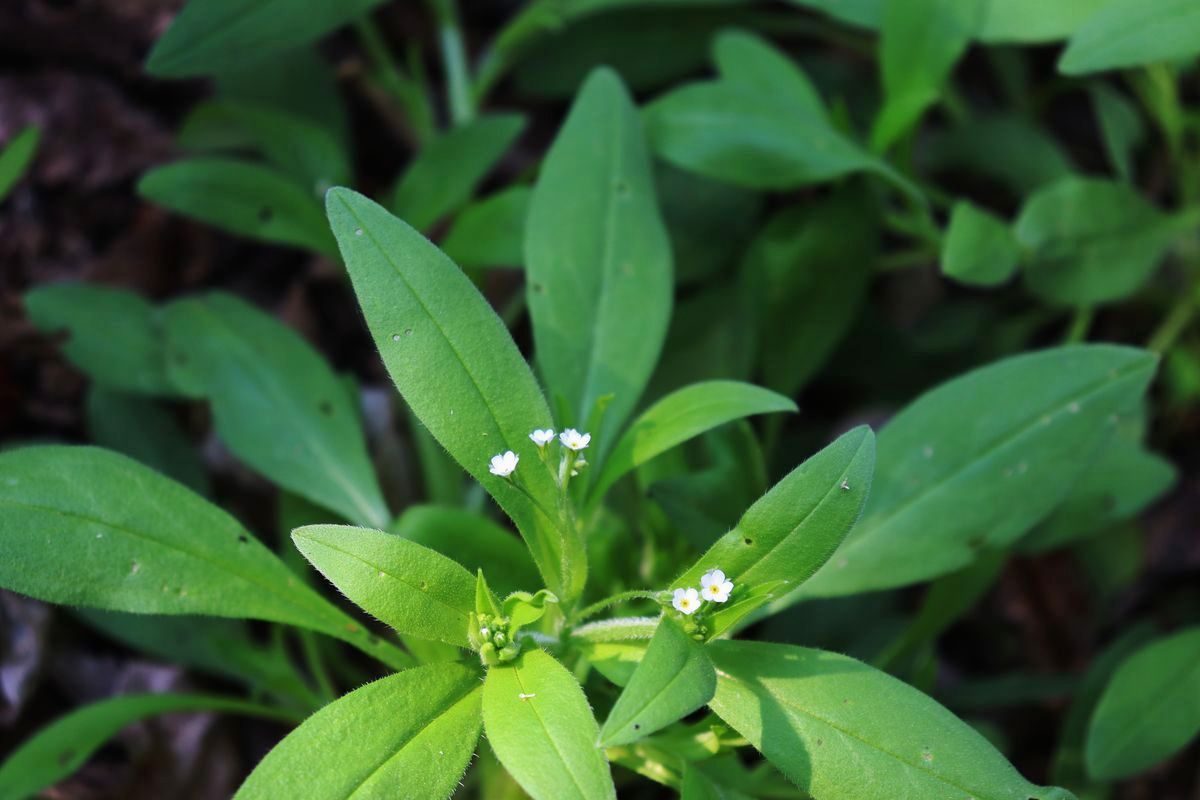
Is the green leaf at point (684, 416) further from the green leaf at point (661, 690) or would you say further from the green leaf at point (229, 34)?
the green leaf at point (229, 34)

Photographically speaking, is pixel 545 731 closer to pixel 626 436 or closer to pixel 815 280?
pixel 626 436

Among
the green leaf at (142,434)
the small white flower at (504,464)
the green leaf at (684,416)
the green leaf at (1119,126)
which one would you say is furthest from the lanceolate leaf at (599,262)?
the green leaf at (1119,126)

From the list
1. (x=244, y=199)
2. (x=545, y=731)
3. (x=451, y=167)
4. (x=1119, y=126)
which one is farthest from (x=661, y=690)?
(x=1119, y=126)

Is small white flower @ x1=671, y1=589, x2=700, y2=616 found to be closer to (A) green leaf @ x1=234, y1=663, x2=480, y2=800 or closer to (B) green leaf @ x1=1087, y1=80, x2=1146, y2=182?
(A) green leaf @ x1=234, y1=663, x2=480, y2=800

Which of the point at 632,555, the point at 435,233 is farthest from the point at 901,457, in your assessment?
the point at 435,233

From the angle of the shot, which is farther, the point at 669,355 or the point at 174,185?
the point at 669,355

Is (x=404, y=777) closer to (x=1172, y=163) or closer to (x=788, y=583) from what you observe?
(x=788, y=583)
